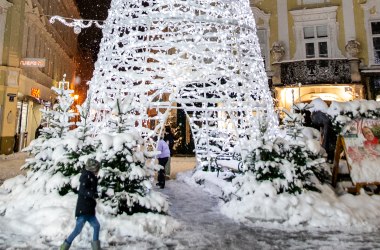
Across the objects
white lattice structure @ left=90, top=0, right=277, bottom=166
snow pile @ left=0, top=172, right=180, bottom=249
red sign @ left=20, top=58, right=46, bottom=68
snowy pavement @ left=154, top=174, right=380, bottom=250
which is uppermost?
red sign @ left=20, top=58, right=46, bottom=68

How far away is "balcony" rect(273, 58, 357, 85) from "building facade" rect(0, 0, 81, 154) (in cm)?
1385

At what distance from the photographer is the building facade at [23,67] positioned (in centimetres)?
1736

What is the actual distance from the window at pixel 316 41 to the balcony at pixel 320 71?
1510 mm

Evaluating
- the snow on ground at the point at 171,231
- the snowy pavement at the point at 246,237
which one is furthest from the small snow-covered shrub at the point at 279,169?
the snowy pavement at the point at 246,237

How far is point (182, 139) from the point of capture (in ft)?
63.5

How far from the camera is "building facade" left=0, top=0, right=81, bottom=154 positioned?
17.4 metres

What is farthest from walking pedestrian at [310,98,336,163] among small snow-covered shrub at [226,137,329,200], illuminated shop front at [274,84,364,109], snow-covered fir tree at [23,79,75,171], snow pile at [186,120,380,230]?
illuminated shop front at [274,84,364,109]

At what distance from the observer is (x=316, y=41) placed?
18594 mm

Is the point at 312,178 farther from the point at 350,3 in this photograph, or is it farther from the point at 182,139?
the point at 350,3

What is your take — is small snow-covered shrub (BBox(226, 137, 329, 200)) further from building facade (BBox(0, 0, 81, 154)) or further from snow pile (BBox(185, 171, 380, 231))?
building facade (BBox(0, 0, 81, 154))

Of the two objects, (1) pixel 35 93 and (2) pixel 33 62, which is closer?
(2) pixel 33 62

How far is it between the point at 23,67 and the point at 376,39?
20.4 m

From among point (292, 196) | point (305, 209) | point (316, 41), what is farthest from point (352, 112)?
point (316, 41)

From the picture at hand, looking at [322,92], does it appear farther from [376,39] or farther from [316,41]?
[376,39]
